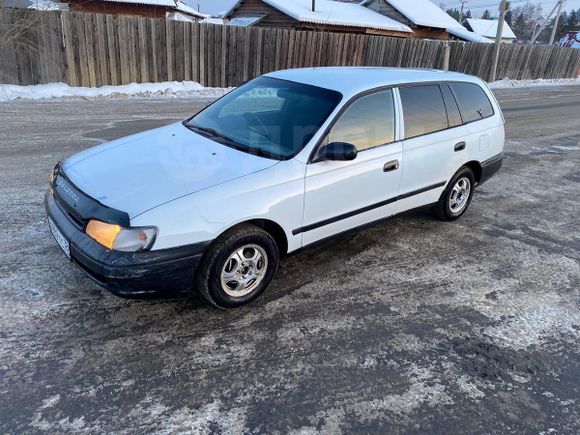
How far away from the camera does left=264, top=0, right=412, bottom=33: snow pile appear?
81.8ft

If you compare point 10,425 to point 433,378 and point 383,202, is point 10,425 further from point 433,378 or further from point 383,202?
point 383,202

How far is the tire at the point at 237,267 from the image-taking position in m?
3.07

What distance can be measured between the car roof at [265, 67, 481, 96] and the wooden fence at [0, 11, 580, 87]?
414 inches

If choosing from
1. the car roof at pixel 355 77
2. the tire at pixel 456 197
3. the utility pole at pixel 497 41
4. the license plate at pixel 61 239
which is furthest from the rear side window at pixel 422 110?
the utility pole at pixel 497 41

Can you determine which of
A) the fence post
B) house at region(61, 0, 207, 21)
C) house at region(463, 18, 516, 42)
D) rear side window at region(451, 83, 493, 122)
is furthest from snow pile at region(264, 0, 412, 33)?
house at region(463, 18, 516, 42)

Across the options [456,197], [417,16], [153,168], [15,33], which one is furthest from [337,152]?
[417,16]

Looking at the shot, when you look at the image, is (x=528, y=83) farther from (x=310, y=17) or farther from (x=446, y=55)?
(x=310, y=17)

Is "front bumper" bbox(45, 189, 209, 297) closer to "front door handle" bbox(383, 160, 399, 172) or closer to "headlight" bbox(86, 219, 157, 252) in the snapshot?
"headlight" bbox(86, 219, 157, 252)

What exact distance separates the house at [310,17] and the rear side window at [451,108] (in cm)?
2158

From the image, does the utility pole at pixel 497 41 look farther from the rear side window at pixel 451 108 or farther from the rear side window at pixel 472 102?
the rear side window at pixel 451 108

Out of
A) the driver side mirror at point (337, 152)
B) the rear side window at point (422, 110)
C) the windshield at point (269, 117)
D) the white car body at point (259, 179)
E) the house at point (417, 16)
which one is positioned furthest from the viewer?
the house at point (417, 16)

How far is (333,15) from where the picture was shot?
27.0m

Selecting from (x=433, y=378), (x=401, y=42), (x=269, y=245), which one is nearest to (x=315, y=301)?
(x=269, y=245)

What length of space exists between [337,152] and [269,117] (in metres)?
0.84
